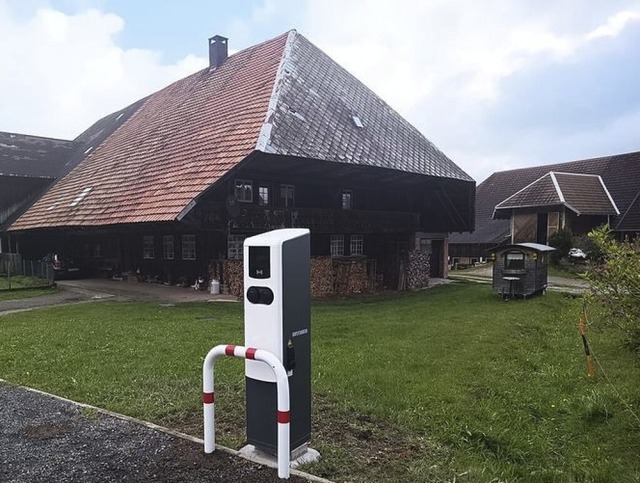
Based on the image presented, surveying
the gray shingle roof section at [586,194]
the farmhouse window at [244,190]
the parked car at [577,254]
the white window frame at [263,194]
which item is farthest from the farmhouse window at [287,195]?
the gray shingle roof section at [586,194]

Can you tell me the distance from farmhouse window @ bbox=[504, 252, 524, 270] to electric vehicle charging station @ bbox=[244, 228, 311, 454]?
13.8 meters

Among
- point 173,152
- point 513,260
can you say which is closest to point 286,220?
point 173,152

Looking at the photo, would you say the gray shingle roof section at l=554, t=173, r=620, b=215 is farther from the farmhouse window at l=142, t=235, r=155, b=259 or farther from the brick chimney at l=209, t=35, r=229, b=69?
the farmhouse window at l=142, t=235, r=155, b=259

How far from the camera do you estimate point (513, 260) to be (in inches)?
658

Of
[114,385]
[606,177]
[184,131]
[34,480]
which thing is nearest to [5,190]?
[184,131]

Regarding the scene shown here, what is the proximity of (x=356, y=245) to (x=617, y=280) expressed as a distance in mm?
14941

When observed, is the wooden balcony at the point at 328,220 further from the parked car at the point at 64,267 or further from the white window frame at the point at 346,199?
the parked car at the point at 64,267

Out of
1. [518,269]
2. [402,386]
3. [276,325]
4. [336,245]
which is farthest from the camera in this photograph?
[336,245]

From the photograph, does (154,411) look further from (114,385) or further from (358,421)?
(358,421)

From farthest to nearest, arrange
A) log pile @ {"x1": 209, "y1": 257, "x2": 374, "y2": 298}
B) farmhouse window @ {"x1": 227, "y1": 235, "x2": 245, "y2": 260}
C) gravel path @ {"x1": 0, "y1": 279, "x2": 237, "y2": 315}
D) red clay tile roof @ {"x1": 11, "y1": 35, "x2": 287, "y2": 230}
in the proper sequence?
farmhouse window @ {"x1": 227, "y1": 235, "x2": 245, "y2": 260} → log pile @ {"x1": 209, "y1": 257, "x2": 374, "y2": 298} → gravel path @ {"x1": 0, "y1": 279, "x2": 237, "y2": 315} → red clay tile roof @ {"x1": 11, "y1": 35, "x2": 287, "y2": 230}

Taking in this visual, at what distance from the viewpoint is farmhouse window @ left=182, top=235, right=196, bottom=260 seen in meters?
18.3

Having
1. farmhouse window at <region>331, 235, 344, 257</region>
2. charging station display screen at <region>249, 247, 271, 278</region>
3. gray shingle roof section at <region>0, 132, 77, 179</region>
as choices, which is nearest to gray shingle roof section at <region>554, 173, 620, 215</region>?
farmhouse window at <region>331, 235, 344, 257</region>

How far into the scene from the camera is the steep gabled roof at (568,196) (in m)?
29.0

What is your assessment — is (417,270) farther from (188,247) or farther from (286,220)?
(188,247)
